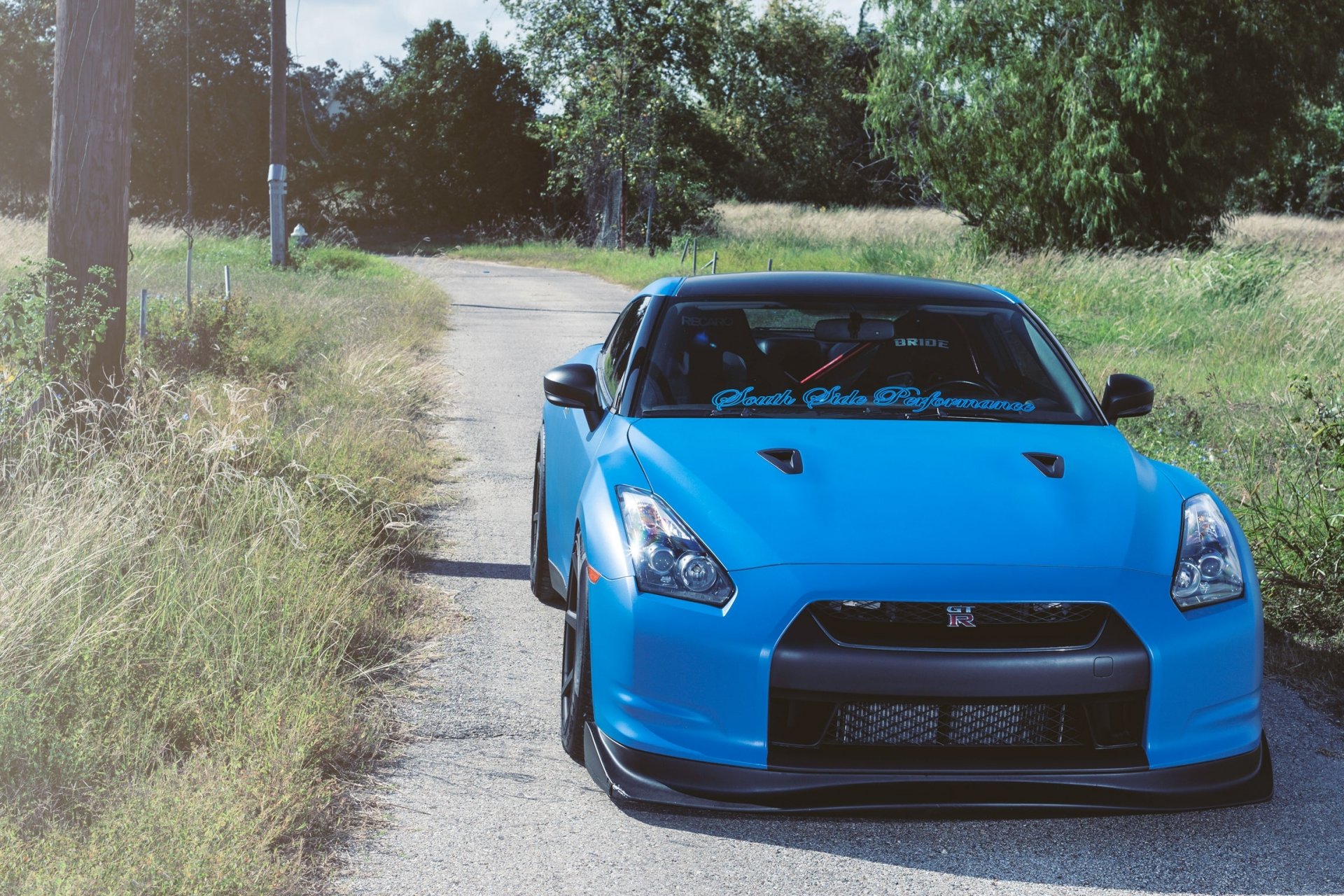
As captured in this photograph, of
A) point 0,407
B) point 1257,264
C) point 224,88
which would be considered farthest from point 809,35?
point 0,407

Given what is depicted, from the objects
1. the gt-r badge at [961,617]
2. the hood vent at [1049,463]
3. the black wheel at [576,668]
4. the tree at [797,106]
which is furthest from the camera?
the tree at [797,106]

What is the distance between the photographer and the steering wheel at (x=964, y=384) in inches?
180

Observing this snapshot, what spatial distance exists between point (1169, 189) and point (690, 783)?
71.6 feet

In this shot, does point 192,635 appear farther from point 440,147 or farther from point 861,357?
point 440,147

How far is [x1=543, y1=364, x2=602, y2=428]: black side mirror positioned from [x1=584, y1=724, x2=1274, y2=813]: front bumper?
1.59 metres

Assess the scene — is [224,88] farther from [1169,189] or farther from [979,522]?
[979,522]

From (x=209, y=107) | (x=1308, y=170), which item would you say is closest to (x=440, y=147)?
(x=209, y=107)

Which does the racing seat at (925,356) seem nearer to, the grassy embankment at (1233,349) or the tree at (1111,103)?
the grassy embankment at (1233,349)

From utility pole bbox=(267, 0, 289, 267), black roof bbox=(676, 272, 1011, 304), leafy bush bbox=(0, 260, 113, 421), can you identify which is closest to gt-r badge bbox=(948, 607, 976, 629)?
black roof bbox=(676, 272, 1011, 304)

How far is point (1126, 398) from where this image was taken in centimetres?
449

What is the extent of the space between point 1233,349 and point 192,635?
11526 millimetres

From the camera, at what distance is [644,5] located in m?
39.1

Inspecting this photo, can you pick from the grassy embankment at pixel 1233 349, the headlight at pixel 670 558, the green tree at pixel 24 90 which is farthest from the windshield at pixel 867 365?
the green tree at pixel 24 90

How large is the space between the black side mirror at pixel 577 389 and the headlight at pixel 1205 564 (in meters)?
1.98
